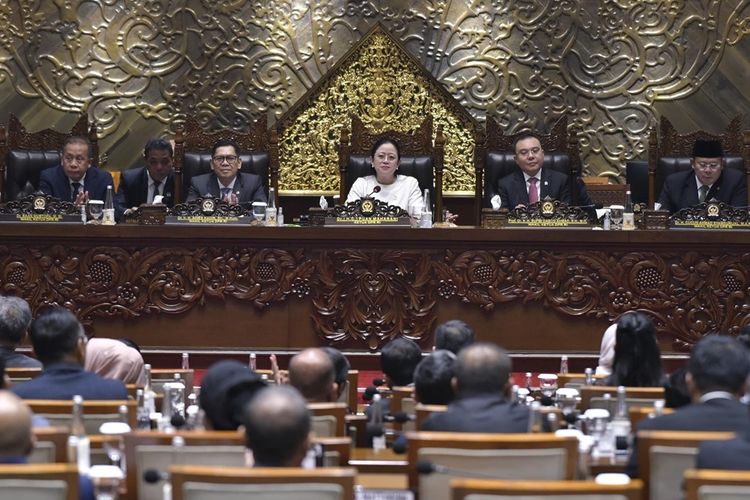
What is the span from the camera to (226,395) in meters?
3.93

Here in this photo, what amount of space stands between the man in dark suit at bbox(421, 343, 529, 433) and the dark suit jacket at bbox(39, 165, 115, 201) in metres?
5.23

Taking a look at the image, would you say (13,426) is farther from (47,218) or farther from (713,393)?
(47,218)

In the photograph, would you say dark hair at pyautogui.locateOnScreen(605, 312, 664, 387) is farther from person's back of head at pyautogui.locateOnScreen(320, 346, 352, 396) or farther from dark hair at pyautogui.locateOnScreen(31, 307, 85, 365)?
dark hair at pyautogui.locateOnScreen(31, 307, 85, 365)

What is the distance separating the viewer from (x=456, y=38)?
35.0ft

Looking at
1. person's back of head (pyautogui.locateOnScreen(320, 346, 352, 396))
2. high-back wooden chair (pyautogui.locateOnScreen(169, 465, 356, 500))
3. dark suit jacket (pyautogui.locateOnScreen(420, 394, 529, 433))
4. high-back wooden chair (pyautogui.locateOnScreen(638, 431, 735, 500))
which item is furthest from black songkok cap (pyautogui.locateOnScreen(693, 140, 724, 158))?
high-back wooden chair (pyautogui.locateOnScreen(169, 465, 356, 500))

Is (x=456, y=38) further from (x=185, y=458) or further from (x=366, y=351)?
(x=185, y=458)

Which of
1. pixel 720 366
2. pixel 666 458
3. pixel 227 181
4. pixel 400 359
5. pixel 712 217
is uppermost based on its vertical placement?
pixel 227 181

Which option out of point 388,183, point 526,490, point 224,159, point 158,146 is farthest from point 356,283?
point 526,490

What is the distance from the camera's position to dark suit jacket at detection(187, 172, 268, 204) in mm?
8680

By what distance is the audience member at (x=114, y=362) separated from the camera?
5.51 m

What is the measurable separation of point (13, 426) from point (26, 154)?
6.26 metres

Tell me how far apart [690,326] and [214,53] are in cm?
473

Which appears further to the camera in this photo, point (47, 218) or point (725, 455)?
point (47, 218)

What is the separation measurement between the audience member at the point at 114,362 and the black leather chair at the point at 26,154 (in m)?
3.59
